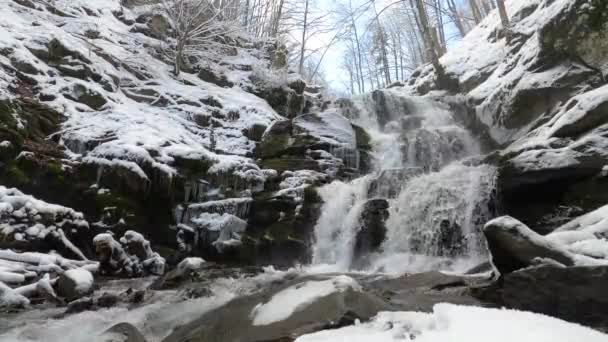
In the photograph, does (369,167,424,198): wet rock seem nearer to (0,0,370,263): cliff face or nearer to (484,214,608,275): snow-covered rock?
(0,0,370,263): cliff face

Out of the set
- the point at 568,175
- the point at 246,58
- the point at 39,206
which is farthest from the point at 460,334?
the point at 246,58

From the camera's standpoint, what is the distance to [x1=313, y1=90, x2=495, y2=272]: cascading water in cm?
827

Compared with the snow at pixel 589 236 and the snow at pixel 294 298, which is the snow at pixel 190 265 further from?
the snow at pixel 589 236

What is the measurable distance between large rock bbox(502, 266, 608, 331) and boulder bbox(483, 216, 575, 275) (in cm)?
27

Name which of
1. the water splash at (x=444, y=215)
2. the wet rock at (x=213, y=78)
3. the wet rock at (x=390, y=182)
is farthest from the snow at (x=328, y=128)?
the wet rock at (x=213, y=78)

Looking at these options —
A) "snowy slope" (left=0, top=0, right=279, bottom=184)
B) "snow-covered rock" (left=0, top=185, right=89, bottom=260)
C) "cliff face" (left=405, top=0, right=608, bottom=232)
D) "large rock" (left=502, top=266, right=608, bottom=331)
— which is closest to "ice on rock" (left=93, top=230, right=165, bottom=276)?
"snow-covered rock" (left=0, top=185, right=89, bottom=260)

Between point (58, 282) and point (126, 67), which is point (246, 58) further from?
point (58, 282)

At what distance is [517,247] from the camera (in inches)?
171

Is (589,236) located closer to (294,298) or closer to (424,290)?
(424,290)

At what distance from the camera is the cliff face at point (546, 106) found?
7020mm

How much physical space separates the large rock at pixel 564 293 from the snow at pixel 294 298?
64.9 inches

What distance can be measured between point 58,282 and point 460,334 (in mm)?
6178

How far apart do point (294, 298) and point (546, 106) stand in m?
9.70

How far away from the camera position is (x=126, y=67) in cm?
1459
